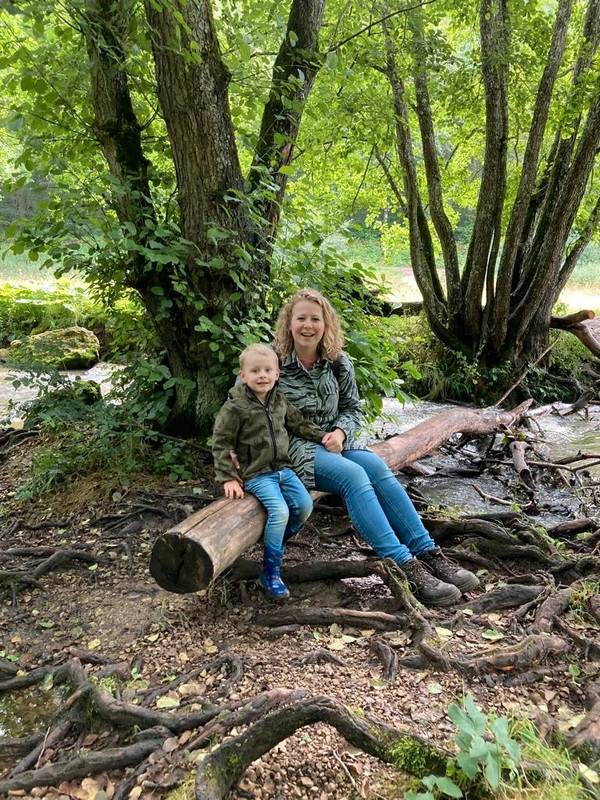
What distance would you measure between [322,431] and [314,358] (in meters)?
0.48

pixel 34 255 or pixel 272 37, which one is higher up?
pixel 272 37

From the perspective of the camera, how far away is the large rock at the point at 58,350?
17.3 feet

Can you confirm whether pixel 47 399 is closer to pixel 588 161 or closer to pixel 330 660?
pixel 330 660

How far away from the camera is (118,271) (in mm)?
4477

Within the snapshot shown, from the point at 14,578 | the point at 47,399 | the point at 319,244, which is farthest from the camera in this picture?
the point at 47,399

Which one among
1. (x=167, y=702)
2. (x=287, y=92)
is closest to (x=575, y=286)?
(x=287, y=92)

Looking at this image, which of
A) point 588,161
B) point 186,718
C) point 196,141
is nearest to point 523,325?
point 588,161

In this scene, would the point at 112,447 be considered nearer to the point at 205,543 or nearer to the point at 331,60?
the point at 205,543

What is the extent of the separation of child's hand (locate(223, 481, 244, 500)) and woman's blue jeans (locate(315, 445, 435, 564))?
0.53m

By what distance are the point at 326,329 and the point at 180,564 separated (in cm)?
168

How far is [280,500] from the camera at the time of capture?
3.17m

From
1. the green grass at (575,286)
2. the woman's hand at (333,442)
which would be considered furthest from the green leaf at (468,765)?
the green grass at (575,286)

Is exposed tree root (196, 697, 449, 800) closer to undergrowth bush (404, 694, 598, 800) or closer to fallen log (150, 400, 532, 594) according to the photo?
undergrowth bush (404, 694, 598, 800)

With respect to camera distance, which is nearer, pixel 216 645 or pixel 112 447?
pixel 216 645
